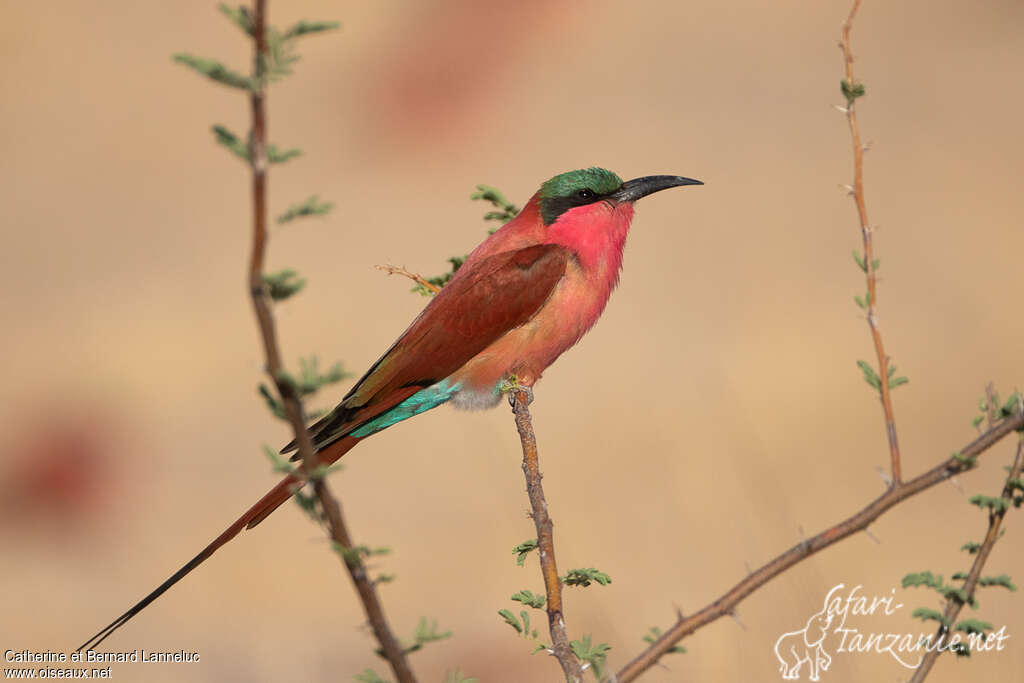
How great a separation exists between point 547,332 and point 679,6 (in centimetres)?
874

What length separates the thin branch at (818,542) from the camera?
124 cm

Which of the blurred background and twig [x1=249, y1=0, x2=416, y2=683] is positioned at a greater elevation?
the blurred background

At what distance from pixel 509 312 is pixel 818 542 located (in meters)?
1.44

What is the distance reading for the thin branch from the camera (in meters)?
1.24

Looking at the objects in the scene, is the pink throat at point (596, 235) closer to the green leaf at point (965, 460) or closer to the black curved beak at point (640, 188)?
the black curved beak at point (640, 188)

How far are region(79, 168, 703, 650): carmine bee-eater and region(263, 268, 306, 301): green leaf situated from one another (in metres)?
1.43

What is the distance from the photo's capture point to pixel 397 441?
20.7ft

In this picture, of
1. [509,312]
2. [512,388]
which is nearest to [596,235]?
[509,312]

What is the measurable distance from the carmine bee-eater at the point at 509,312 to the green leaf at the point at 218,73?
4.97 ft

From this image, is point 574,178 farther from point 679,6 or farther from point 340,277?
point 679,6

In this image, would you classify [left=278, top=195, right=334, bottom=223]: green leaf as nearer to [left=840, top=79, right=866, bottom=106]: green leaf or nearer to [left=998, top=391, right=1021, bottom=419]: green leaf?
[left=840, top=79, right=866, bottom=106]: green leaf

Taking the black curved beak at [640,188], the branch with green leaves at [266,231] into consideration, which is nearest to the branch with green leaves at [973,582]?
the branch with green leaves at [266,231]

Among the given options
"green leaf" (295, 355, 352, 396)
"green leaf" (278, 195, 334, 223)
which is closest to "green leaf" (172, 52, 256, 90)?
"green leaf" (278, 195, 334, 223)

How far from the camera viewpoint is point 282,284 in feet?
3.24
